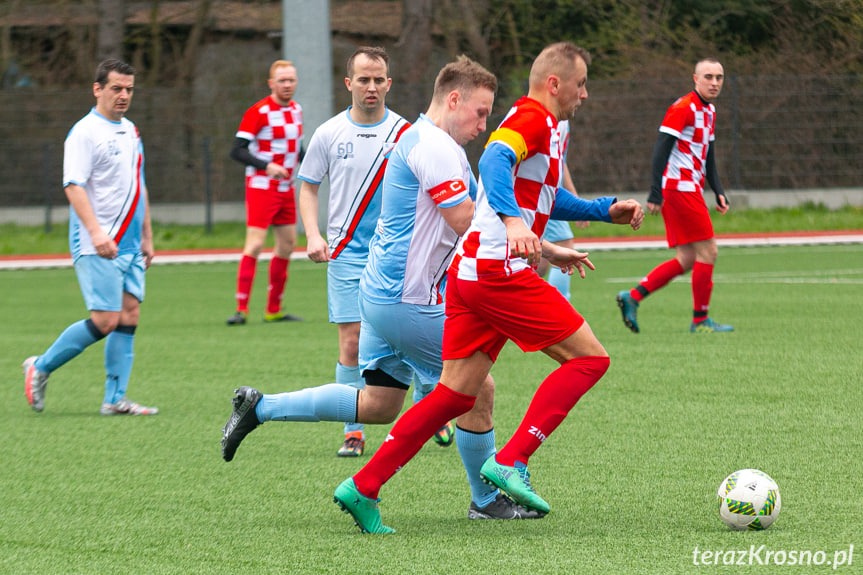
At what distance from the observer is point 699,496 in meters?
4.89

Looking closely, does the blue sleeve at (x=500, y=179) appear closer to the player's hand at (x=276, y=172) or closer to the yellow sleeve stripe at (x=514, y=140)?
the yellow sleeve stripe at (x=514, y=140)

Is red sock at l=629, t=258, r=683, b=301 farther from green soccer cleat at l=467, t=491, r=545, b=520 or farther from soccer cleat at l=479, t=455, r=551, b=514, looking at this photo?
soccer cleat at l=479, t=455, r=551, b=514

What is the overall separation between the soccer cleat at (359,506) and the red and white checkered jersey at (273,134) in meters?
7.21

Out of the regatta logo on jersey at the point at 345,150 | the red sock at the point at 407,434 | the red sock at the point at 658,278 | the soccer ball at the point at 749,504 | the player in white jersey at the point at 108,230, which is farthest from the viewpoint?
the red sock at the point at 658,278

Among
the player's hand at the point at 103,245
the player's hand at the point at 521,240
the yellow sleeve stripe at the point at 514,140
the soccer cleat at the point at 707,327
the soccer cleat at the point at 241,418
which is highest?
the yellow sleeve stripe at the point at 514,140

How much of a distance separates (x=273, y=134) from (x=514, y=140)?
24.5ft

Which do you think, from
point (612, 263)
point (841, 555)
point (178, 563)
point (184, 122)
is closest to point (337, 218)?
point (178, 563)

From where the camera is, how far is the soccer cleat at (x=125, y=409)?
7207mm

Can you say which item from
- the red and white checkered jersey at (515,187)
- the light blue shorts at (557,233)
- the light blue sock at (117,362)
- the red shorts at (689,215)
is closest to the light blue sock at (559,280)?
the light blue shorts at (557,233)

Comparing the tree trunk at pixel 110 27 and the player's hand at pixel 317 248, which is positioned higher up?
the tree trunk at pixel 110 27

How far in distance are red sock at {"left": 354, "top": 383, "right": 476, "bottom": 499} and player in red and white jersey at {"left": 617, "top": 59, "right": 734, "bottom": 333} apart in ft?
18.4

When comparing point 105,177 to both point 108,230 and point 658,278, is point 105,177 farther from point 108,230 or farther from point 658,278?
point 658,278

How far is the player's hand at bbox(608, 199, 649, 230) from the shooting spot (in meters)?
4.70

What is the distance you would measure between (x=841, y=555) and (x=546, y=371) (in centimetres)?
448
